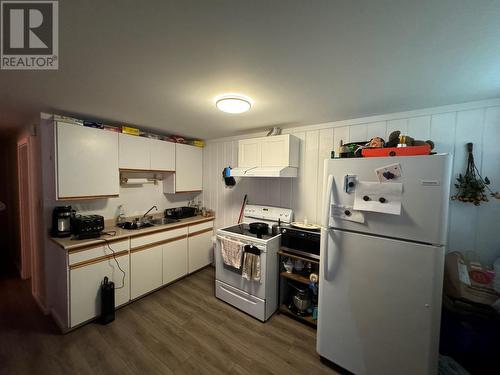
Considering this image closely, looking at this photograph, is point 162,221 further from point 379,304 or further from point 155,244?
point 379,304

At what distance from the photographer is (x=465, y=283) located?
5.14 feet

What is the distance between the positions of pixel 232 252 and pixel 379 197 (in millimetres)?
1647

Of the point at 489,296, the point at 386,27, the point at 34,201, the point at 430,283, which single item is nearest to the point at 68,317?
the point at 34,201

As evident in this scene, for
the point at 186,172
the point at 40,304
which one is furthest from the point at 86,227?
the point at 186,172

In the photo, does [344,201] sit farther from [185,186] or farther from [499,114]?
[185,186]

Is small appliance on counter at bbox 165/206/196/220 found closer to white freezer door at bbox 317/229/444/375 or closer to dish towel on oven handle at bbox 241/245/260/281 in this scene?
dish towel on oven handle at bbox 241/245/260/281

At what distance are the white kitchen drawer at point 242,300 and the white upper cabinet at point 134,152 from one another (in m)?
1.91

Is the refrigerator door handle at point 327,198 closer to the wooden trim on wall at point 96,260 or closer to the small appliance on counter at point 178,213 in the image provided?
the wooden trim on wall at point 96,260

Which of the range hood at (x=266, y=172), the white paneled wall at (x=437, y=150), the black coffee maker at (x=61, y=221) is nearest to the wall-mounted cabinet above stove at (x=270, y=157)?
the range hood at (x=266, y=172)

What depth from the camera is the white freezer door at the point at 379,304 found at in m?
1.29

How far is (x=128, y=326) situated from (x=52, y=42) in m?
2.46

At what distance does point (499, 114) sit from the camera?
1660 millimetres

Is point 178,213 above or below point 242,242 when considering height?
above

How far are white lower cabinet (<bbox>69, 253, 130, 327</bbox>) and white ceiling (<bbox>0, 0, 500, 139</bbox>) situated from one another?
1655 mm
